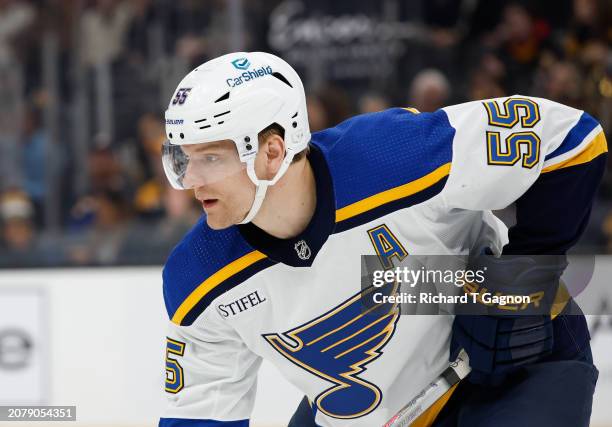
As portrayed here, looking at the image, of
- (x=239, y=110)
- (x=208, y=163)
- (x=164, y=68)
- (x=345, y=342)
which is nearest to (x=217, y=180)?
(x=208, y=163)

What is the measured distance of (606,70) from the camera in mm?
4473

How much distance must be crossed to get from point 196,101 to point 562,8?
10.9ft

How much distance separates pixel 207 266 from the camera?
198 centimetres

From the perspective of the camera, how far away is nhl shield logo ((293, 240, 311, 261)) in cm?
194

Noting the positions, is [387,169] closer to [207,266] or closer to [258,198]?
[258,198]

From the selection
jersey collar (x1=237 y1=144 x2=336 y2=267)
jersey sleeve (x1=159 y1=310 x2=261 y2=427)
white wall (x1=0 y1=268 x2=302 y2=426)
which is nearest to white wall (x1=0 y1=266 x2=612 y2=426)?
white wall (x1=0 y1=268 x2=302 y2=426)

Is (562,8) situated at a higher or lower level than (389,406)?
higher

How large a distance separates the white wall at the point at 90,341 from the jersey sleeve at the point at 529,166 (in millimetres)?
1907

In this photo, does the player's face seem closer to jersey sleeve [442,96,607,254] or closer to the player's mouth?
the player's mouth

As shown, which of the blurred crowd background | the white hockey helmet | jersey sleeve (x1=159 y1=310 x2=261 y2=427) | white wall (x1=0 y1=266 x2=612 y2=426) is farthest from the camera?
the blurred crowd background

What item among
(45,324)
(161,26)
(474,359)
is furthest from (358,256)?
(161,26)

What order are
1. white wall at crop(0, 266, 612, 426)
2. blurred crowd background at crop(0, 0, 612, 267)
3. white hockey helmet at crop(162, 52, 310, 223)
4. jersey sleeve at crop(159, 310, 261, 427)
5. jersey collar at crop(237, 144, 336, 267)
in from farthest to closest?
blurred crowd background at crop(0, 0, 612, 267) → white wall at crop(0, 266, 612, 426) → jersey sleeve at crop(159, 310, 261, 427) → jersey collar at crop(237, 144, 336, 267) → white hockey helmet at crop(162, 52, 310, 223)

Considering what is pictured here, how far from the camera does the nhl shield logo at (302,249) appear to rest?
1.94 meters

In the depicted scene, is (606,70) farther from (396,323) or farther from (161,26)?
(396,323)
